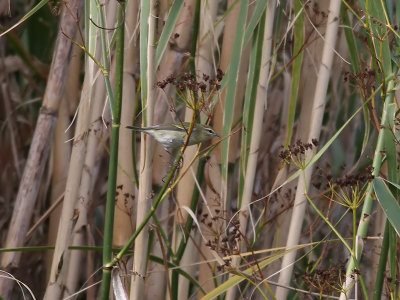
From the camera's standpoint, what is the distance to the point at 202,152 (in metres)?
1.15

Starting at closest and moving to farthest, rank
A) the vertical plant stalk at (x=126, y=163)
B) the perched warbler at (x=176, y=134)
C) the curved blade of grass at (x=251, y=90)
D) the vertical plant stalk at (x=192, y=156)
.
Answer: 1. the perched warbler at (x=176, y=134)
2. the curved blade of grass at (x=251, y=90)
3. the vertical plant stalk at (x=192, y=156)
4. the vertical plant stalk at (x=126, y=163)

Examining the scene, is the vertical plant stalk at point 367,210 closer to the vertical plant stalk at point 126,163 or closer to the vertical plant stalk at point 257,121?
the vertical plant stalk at point 257,121

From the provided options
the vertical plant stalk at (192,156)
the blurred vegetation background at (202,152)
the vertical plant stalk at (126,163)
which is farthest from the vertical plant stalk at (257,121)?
the vertical plant stalk at (126,163)

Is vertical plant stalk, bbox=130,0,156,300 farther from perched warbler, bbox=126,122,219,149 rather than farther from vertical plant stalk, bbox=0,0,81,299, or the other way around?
vertical plant stalk, bbox=0,0,81,299

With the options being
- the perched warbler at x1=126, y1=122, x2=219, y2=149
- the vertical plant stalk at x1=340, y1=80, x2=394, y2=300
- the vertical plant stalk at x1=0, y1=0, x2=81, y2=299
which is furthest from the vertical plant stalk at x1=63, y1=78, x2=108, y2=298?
the vertical plant stalk at x1=340, y1=80, x2=394, y2=300

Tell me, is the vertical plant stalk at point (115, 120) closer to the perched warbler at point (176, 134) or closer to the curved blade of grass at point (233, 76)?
the perched warbler at point (176, 134)

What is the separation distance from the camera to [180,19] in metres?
1.61

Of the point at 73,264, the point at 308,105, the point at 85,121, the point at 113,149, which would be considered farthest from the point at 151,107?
the point at 73,264

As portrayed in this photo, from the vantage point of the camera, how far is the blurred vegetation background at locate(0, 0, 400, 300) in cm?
112

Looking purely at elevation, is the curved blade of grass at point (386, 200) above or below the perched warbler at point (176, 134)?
below

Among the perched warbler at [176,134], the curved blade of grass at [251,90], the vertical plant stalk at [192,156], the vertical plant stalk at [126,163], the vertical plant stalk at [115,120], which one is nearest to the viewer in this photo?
the vertical plant stalk at [115,120]

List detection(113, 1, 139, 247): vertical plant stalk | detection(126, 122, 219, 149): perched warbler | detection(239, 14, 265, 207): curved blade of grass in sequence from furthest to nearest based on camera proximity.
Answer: detection(113, 1, 139, 247): vertical plant stalk < detection(239, 14, 265, 207): curved blade of grass < detection(126, 122, 219, 149): perched warbler

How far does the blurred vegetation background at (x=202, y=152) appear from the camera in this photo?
3.69 ft

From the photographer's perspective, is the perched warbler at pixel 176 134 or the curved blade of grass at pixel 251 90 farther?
the curved blade of grass at pixel 251 90
